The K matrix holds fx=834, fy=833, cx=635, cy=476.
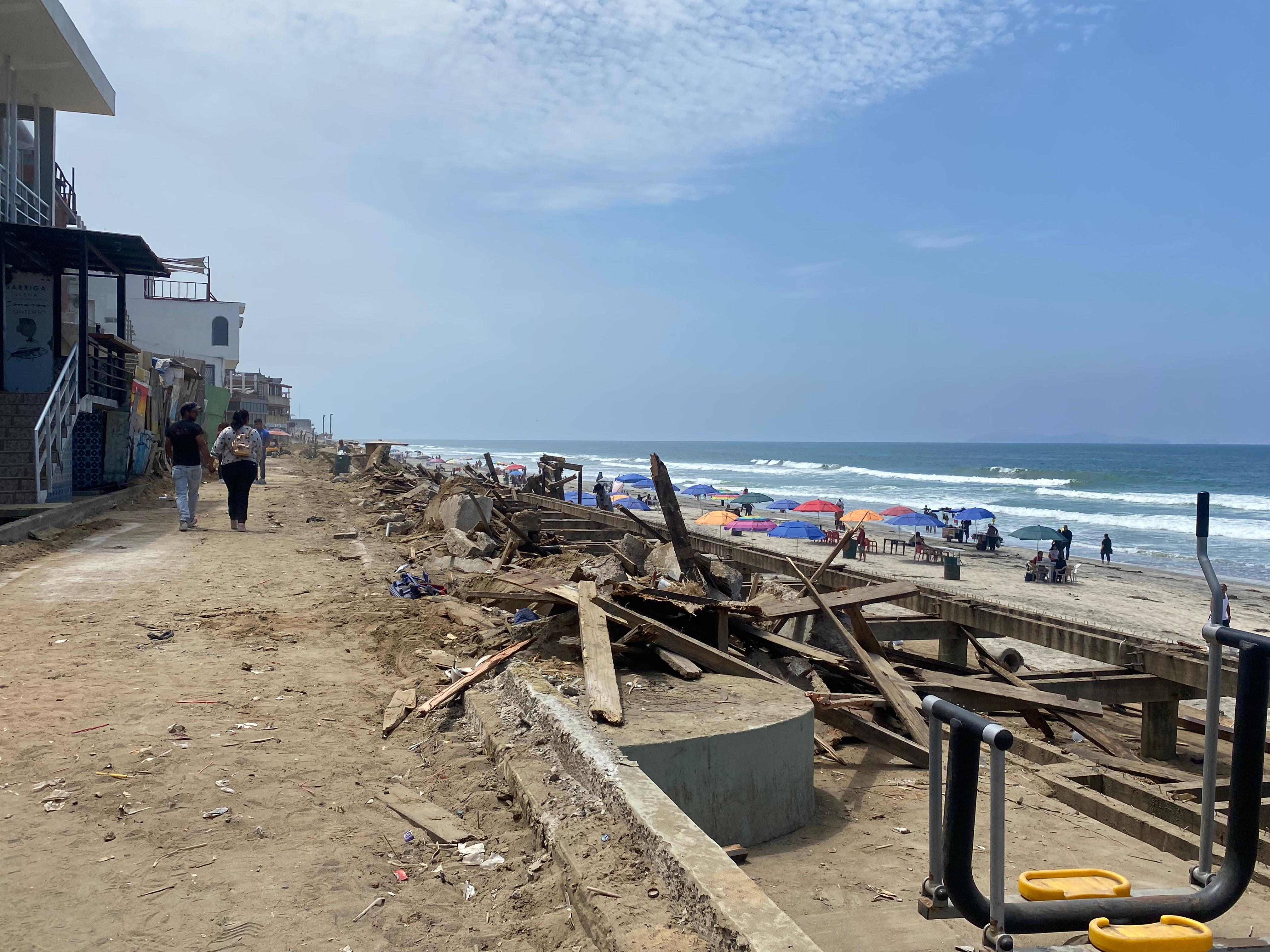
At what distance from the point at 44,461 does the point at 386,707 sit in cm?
1113

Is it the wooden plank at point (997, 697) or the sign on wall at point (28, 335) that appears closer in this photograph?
the wooden plank at point (997, 697)

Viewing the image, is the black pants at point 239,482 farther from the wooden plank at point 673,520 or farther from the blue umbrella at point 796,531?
the blue umbrella at point 796,531

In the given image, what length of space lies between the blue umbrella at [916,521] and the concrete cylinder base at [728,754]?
29.9m

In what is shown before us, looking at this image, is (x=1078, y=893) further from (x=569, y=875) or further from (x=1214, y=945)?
(x=569, y=875)

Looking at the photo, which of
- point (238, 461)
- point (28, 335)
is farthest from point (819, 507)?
point (28, 335)

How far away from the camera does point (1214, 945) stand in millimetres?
2355

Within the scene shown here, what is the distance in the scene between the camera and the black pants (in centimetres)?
1334

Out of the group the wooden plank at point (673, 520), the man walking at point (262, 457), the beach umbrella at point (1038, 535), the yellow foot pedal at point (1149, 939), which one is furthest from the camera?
the beach umbrella at point (1038, 535)

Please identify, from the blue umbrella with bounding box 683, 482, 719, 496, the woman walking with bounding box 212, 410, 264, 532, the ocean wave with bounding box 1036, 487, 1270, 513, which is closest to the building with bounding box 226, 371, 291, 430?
the blue umbrella with bounding box 683, 482, 719, 496

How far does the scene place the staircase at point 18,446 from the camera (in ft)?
42.0

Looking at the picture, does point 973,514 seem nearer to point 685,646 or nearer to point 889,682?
point 889,682

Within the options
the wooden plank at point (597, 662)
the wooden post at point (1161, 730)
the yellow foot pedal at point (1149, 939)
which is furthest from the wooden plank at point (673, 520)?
the yellow foot pedal at point (1149, 939)

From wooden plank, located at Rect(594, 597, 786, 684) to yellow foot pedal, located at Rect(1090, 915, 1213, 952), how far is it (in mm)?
3701

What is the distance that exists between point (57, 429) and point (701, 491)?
35.6m
